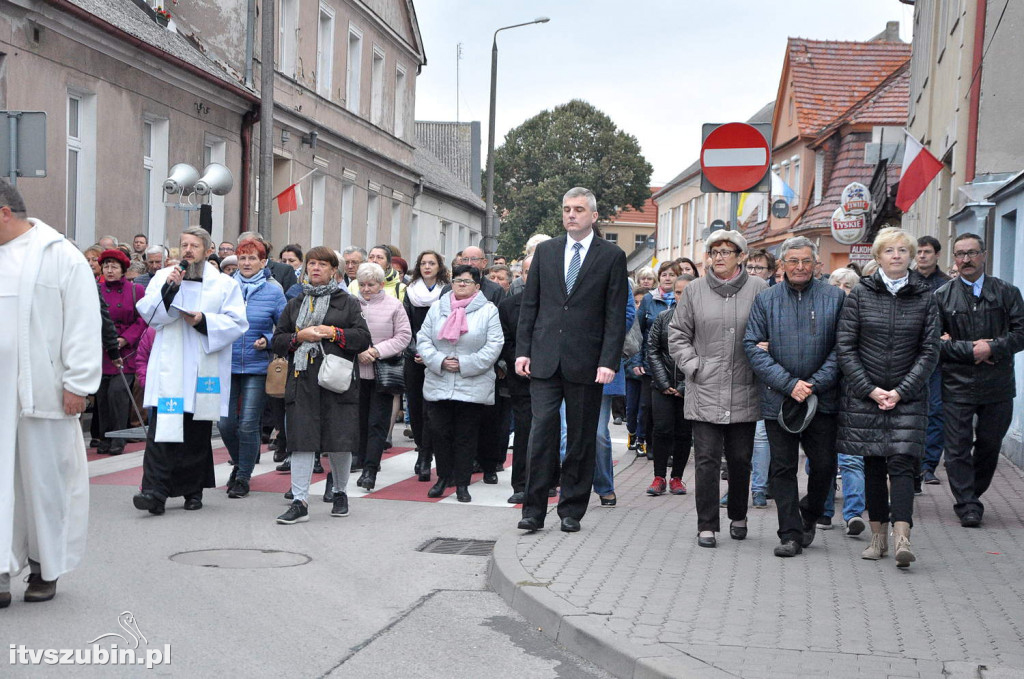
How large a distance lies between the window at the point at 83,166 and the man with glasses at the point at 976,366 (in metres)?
13.1

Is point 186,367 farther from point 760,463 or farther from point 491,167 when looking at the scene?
point 491,167

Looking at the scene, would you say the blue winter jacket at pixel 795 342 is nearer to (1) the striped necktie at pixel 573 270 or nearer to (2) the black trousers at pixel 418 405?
(1) the striped necktie at pixel 573 270

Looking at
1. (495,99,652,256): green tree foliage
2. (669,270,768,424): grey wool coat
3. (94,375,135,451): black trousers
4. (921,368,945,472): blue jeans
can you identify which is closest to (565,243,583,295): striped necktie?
(669,270,768,424): grey wool coat

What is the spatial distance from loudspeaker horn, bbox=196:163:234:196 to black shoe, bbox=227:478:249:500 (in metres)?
8.89

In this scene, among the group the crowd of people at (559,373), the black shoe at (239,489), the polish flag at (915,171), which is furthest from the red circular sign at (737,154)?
the polish flag at (915,171)

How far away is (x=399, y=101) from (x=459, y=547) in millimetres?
29584

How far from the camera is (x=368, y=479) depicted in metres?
10.7

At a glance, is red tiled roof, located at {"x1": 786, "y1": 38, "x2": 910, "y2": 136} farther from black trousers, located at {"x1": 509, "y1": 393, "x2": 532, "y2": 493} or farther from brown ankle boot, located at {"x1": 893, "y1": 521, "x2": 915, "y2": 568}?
brown ankle boot, located at {"x1": 893, "y1": 521, "x2": 915, "y2": 568}

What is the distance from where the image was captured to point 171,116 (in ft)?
69.3

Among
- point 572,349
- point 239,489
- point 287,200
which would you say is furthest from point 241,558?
point 287,200

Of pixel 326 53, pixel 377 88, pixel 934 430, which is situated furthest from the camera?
pixel 377 88

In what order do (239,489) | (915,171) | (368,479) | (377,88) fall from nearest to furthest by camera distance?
(239,489)
(368,479)
(915,171)
(377,88)

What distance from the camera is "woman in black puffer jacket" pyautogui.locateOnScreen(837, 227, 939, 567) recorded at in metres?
7.25

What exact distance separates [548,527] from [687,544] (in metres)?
1.03
